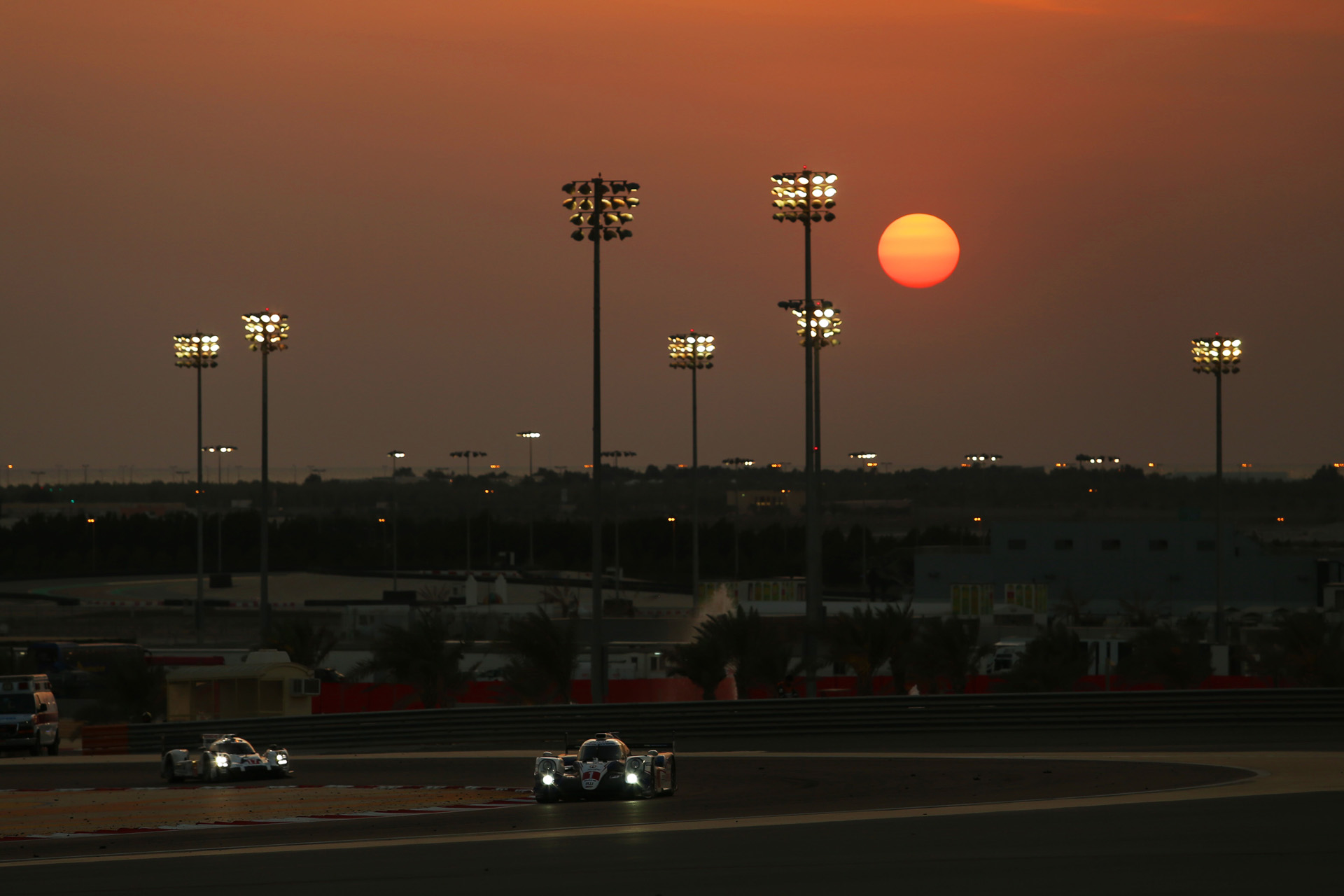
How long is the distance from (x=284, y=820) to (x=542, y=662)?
69.3 ft

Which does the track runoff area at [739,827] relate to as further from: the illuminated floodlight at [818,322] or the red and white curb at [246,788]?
the illuminated floodlight at [818,322]

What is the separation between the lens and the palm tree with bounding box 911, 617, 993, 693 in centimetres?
4256

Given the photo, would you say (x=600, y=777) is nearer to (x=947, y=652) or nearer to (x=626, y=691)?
(x=947, y=652)

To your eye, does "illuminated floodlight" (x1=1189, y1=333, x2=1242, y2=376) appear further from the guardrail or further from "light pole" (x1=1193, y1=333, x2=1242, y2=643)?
the guardrail

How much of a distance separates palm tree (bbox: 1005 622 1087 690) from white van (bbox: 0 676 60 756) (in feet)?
85.9

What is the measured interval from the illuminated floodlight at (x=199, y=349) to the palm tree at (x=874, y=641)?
38811mm

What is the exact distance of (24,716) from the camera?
39312 mm

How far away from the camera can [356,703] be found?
152 ft

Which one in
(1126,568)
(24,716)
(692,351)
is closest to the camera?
(24,716)

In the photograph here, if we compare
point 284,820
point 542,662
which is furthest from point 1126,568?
point 284,820

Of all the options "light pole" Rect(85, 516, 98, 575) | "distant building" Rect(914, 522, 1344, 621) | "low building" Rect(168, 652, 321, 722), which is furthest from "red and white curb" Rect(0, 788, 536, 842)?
"light pole" Rect(85, 516, 98, 575)

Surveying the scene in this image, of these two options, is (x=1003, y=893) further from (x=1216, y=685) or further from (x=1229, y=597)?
(x=1229, y=597)

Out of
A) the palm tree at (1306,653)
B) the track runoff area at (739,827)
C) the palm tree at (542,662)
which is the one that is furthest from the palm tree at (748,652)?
the palm tree at (1306,653)

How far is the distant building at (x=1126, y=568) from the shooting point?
87.5 m
